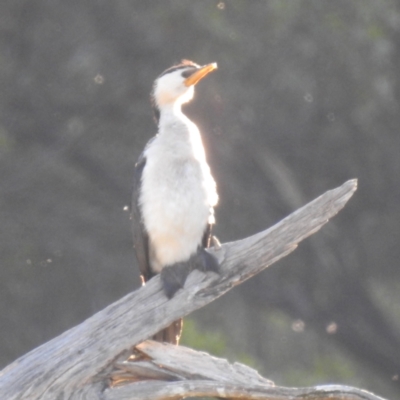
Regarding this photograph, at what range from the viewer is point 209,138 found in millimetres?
7191

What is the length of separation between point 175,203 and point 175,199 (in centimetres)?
2

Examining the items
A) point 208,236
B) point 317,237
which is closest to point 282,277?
point 317,237

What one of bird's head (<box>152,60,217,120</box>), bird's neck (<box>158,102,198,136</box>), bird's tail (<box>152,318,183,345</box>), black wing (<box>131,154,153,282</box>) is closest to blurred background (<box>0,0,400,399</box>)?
bird's head (<box>152,60,217,120</box>)

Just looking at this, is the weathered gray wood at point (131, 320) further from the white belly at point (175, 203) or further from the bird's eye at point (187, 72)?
the bird's eye at point (187, 72)

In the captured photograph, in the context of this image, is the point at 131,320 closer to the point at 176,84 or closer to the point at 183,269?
the point at 183,269

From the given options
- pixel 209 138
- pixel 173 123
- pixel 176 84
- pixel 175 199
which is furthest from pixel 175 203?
pixel 209 138

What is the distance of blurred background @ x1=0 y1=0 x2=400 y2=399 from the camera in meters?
7.16

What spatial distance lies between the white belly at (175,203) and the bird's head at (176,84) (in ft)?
1.47

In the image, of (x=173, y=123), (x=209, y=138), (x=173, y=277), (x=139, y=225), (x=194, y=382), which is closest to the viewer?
(x=194, y=382)

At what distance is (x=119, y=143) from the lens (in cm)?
721

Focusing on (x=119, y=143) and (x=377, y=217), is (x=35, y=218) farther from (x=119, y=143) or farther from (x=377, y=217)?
(x=377, y=217)

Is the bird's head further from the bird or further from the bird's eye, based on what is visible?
the bird

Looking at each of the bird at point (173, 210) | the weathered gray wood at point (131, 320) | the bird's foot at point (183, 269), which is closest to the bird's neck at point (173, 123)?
the bird at point (173, 210)

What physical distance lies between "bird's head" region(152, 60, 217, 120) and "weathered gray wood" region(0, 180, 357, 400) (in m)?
0.92
